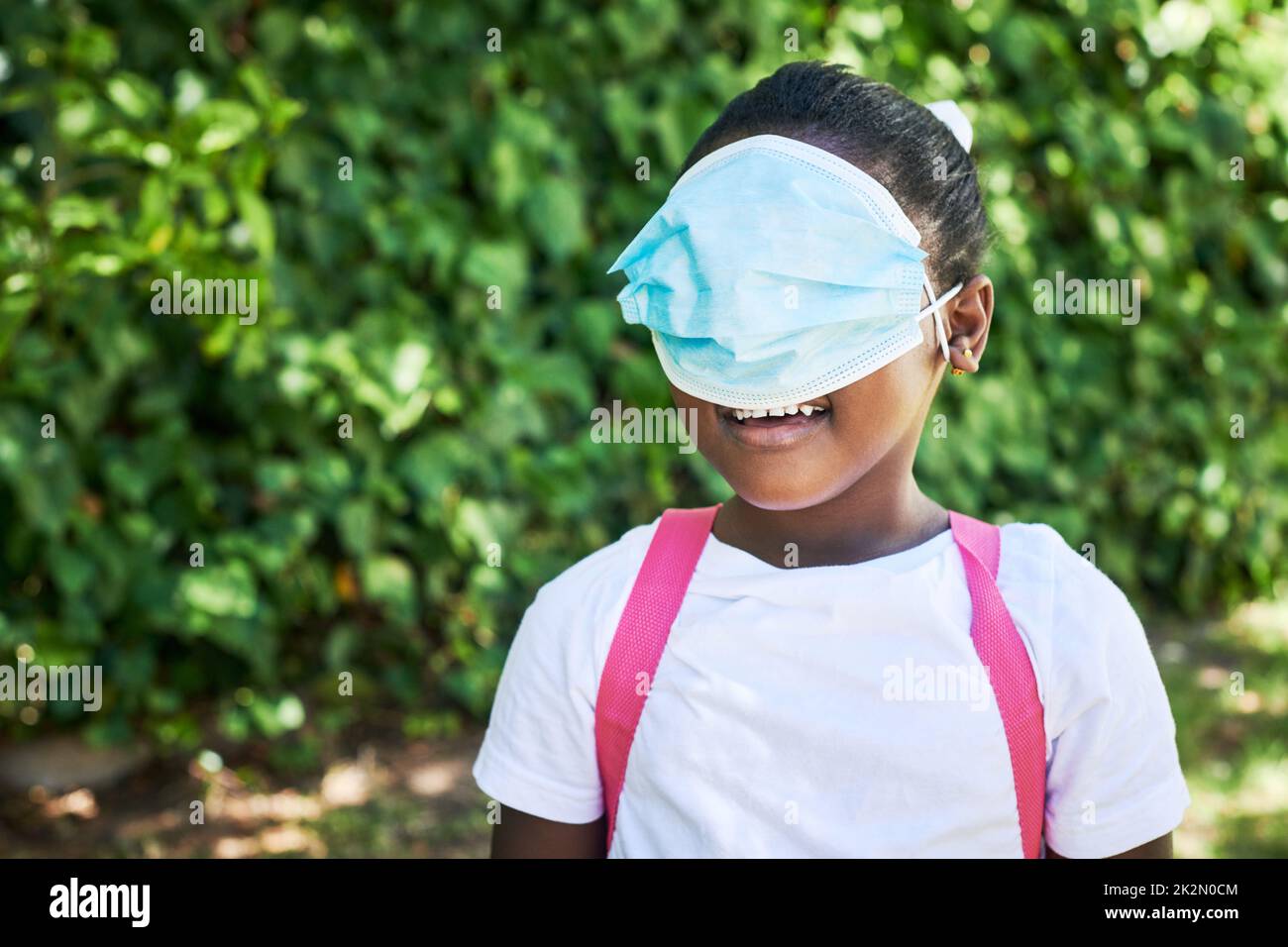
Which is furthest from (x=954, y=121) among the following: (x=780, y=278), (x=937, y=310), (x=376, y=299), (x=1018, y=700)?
(x=376, y=299)

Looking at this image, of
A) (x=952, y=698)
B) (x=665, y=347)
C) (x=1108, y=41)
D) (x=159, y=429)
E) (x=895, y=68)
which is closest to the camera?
(x=952, y=698)

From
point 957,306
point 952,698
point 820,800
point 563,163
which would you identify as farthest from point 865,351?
point 563,163

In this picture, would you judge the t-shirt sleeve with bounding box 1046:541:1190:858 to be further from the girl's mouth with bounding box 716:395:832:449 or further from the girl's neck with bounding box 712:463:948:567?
the girl's mouth with bounding box 716:395:832:449

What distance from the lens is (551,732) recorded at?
175cm

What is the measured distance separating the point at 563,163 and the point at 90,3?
1341mm

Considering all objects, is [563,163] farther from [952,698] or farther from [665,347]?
[952,698]

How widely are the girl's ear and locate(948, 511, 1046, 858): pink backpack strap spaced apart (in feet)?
1.09

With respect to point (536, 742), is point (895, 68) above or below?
above

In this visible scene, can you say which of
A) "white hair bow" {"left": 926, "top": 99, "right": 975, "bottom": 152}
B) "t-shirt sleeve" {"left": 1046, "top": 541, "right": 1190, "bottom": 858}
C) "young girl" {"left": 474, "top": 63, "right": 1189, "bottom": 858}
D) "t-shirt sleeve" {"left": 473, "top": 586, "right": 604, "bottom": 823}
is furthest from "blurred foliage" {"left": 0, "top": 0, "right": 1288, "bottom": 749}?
"t-shirt sleeve" {"left": 1046, "top": 541, "right": 1190, "bottom": 858}

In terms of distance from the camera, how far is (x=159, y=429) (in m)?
3.76

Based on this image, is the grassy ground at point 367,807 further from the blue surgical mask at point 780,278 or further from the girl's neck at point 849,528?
the blue surgical mask at point 780,278

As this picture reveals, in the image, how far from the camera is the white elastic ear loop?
1756mm
